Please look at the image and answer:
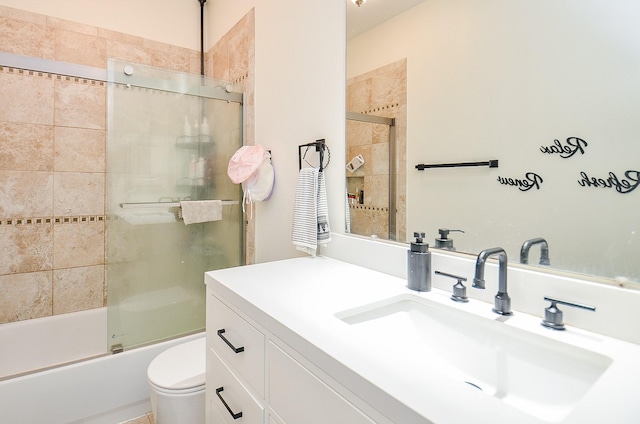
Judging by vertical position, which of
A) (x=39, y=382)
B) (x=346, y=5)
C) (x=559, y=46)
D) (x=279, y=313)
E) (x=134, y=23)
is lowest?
(x=39, y=382)

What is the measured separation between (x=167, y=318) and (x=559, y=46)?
207cm

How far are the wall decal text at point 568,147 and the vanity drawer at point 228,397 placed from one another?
94 cm

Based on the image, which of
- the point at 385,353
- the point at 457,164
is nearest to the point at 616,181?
the point at 457,164

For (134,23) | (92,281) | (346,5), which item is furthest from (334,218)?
(134,23)

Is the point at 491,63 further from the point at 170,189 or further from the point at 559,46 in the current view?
the point at 170,189

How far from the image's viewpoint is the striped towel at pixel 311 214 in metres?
1.35

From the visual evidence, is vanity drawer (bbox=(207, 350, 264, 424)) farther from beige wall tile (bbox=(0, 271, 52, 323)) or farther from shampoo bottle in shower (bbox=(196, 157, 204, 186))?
beige wall tile (bbox=(0, 271, 52, 323))

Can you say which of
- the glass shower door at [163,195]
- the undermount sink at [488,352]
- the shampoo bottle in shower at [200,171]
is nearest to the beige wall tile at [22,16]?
the glass shower door at [163,195]

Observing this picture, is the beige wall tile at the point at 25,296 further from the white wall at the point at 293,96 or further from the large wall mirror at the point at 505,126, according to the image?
the large wall mirror at the point at 505,126

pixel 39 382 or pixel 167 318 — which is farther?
pixel 167 318

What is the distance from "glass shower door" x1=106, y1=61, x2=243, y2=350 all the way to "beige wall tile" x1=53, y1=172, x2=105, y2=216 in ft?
2.19

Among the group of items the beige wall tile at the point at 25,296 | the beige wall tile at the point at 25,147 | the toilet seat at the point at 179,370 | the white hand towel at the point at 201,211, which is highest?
the beige wall tile at the point at 25,147

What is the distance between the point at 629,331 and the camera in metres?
0.65

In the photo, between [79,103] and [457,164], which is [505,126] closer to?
[457,164]
